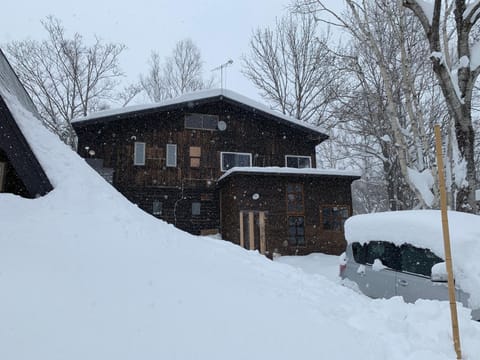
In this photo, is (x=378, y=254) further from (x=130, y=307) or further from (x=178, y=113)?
(x=178, y=113)

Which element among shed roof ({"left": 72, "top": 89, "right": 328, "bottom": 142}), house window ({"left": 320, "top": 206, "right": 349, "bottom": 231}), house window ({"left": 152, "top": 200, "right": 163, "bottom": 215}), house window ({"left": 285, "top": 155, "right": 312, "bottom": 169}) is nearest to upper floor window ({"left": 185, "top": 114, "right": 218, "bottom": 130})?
shed roof ({"left": 72, "top": 89, "right": 328, "bottom": 142})

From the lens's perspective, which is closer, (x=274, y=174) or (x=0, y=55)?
(x=0, y=55)

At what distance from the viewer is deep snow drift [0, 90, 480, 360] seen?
8.73 ft

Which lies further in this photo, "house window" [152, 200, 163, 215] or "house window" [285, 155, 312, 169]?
"house window" [285, 155, 312, 169]

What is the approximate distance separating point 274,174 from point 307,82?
1324 cm

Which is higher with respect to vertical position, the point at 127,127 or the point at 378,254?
the point at 127,127

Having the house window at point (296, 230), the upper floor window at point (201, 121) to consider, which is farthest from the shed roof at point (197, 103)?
the house window at point (296, 230)

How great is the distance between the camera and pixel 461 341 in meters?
3.30

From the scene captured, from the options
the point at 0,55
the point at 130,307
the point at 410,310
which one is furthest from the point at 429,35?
the point at 0,55

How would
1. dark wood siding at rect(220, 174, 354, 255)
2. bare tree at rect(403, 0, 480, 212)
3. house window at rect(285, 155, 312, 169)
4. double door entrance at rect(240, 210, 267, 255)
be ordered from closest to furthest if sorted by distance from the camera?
1. bare tree at rect(403, 0, 480, 212)
2. double door entrance at rect(240, 210, 267, 255)
3. dark wood siding at rect(220, 174, 354, 255)
4. house window at rect(285, 155, 312, 169)

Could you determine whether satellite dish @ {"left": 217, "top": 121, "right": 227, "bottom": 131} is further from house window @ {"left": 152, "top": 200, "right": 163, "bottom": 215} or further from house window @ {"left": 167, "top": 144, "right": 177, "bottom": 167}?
house window @ {"left": 152, "top": 200, "right": 163, "bottom": 215}

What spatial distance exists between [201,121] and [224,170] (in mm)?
2775

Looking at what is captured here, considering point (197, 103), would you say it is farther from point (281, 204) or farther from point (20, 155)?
point (20, 155)

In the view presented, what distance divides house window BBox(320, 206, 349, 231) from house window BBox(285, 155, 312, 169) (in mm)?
3380
